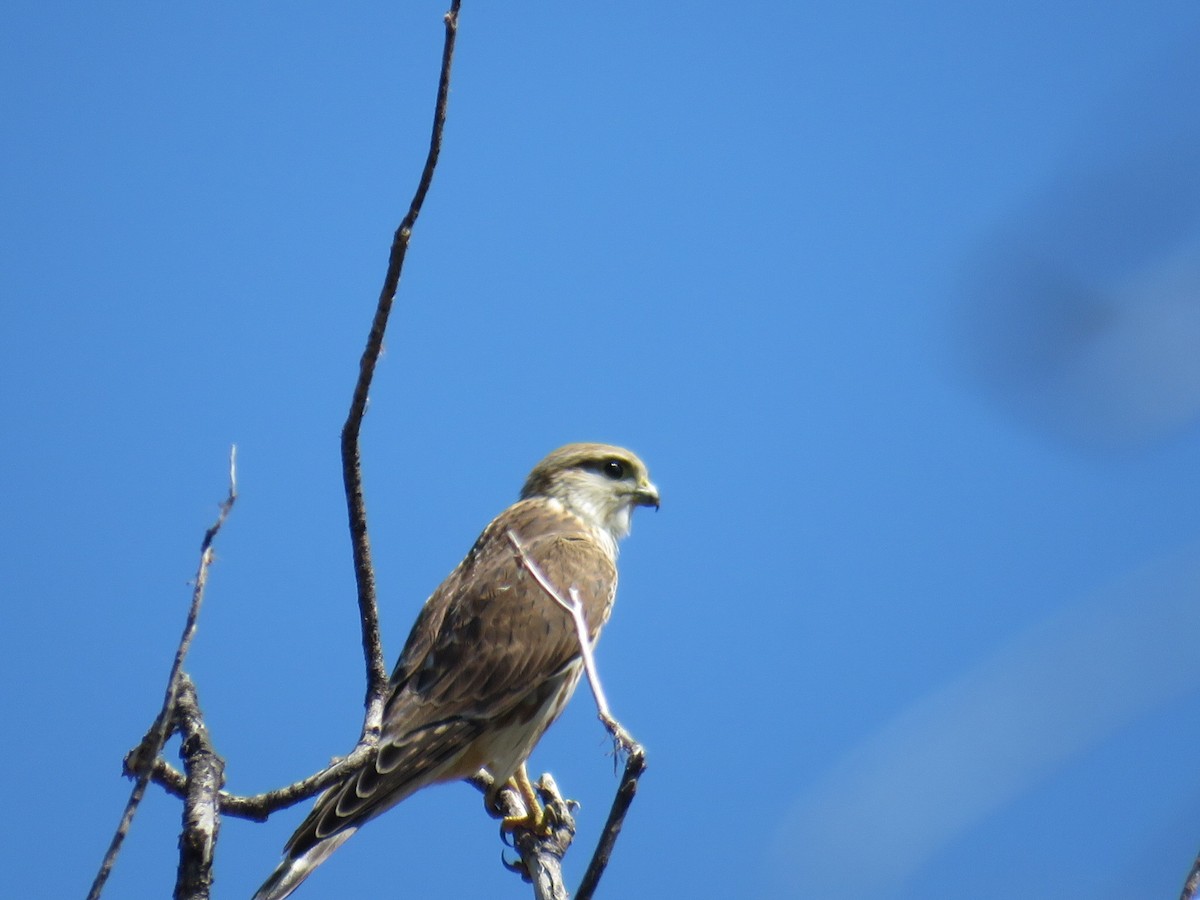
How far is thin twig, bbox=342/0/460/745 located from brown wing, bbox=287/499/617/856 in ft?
3.31

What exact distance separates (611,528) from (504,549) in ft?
2.26

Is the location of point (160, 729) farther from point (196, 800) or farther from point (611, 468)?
point (611, 468)

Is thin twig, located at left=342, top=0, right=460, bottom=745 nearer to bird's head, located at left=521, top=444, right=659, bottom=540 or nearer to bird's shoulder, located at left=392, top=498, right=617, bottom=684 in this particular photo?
bird's shoulder, located at left=392, top=498, right=617, bottom=684

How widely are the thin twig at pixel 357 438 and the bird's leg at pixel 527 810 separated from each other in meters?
1.52

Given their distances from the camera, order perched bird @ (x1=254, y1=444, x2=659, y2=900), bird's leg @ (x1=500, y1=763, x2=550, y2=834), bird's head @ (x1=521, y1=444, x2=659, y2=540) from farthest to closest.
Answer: bird's head @ (x1=521, y1=444, x2=659, y2=540)
bird's leg @ (x1=500, y1=763, x2=550, y2=834)
perched bird @ (x1=254, y1=444, x2=659, y2=900)

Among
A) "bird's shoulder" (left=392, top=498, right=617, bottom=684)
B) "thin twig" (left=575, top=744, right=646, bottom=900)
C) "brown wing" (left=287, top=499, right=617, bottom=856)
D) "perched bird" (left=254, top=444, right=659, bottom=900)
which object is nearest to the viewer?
"thin twig" (left=575, top=744, right=646, bottom=900)

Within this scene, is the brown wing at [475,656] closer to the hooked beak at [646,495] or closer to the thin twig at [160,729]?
the hooked beak at [646,495]

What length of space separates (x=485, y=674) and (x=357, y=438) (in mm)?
1845

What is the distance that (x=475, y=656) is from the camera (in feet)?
13.7

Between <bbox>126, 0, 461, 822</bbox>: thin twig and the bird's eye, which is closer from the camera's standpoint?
<bbox>126, 0, 461, 822</bbox>: thin twig

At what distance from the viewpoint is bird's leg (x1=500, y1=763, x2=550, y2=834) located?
3.93 metres

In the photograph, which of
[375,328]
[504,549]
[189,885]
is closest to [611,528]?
[504,549]

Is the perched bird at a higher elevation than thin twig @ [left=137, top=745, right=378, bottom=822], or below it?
higher

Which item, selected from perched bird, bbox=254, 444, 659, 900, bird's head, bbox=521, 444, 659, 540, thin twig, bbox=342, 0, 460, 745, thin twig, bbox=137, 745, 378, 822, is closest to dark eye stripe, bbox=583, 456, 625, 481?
bird's head, bbox=521, 444, 659, 540
